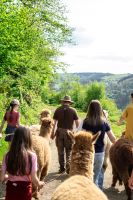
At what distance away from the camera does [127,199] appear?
28.3 ft

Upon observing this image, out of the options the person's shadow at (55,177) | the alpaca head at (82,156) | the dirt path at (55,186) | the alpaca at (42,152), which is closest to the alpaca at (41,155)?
the alpaca at (42,152)

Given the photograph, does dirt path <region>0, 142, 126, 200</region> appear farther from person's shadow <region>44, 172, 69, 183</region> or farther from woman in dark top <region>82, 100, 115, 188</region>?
woman in dark top <region>82, 100, 115, 188</region>

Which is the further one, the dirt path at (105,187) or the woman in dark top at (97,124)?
the dirt path at (105,187)

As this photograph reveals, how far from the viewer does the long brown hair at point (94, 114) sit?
7.30 meters

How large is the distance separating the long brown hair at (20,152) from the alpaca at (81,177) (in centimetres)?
53

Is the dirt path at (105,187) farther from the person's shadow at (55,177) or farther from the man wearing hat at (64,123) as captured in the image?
the man wearing hat at (64,123)

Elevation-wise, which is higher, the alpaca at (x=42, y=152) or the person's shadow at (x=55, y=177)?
the alpaca at (x=42, y=152)

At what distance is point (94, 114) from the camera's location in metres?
7.37

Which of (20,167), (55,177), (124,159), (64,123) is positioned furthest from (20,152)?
Answer: (64,123)

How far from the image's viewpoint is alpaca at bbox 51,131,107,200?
16.5 ft

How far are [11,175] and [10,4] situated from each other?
40.5 ft

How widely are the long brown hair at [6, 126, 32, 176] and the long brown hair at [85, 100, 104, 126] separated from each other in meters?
2.19

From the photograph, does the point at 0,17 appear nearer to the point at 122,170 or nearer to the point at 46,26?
the point at 122,170

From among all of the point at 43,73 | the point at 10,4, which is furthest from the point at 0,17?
the point at 43,73
